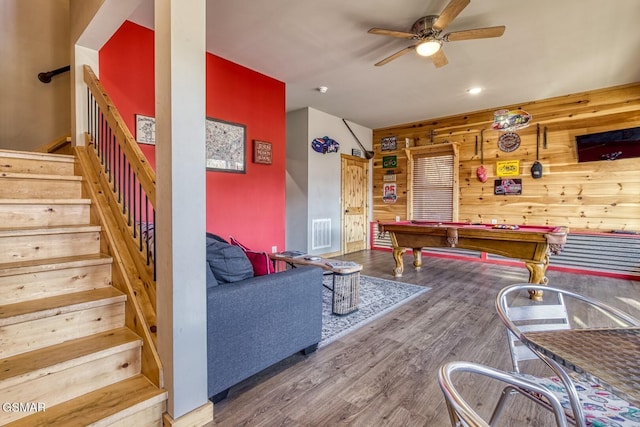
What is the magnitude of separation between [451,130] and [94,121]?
19.3 feet

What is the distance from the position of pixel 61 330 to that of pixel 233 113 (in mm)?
2941

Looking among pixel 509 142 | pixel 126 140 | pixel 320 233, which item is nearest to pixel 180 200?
pixel 126 140

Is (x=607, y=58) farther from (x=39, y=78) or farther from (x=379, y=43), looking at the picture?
(x=39, y=78)

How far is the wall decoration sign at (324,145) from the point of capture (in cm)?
567

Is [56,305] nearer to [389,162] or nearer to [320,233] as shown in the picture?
[320,233]

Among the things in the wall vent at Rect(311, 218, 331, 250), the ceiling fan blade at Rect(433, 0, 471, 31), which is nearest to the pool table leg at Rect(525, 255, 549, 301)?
the ceiling fan blade at Rect(433, 0, 471, 31)

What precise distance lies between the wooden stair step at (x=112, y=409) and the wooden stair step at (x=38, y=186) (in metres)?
1.54

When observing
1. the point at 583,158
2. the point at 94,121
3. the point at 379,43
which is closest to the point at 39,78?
the point at 94,121

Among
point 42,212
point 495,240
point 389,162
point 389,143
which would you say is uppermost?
point 389,143

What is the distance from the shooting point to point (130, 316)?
167 centimetres

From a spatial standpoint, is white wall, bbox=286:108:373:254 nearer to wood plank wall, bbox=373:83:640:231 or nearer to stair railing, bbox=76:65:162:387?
wood plank wall, bbox=373:83:640:231

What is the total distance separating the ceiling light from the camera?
2.93m

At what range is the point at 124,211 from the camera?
2.02 m

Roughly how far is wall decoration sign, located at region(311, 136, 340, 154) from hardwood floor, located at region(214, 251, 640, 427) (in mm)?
3388
